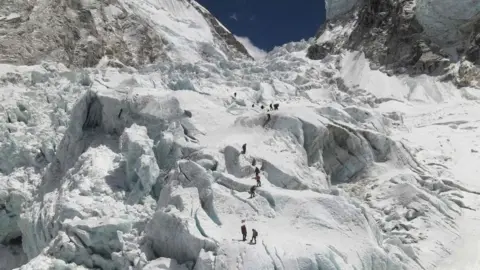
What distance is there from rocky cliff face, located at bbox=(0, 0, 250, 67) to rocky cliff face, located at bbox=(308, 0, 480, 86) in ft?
65.4

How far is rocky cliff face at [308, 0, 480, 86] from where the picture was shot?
164 ft

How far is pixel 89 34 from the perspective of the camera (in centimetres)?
6369

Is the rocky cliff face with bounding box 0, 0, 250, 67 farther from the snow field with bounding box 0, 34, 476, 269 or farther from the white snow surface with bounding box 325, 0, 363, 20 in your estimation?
the snow field with bounding box 0, 34, 476, 269

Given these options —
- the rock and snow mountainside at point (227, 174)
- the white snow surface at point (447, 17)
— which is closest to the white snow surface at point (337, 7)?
the white snow surface at point (447, 17)

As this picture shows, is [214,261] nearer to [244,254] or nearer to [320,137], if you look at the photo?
[244,254]

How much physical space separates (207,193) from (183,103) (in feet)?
31.5

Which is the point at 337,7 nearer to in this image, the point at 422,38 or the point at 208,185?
the point at 422,38

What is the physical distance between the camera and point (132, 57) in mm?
64438

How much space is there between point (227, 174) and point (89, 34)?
45.6m

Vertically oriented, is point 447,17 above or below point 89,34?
above

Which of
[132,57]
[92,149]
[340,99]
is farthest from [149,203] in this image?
[132,57]

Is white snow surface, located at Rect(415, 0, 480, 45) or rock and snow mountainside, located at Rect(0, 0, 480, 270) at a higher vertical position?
white snow surface, located at Rect(415, 0, 480, 45)

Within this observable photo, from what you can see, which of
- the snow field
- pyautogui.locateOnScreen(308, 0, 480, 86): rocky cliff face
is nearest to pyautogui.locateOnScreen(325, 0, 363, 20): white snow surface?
pyautogui.locateOnScreen(308, 0, 480, 86): rocky cliff face

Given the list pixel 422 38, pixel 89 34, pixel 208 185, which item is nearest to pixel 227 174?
pixel 208 185
